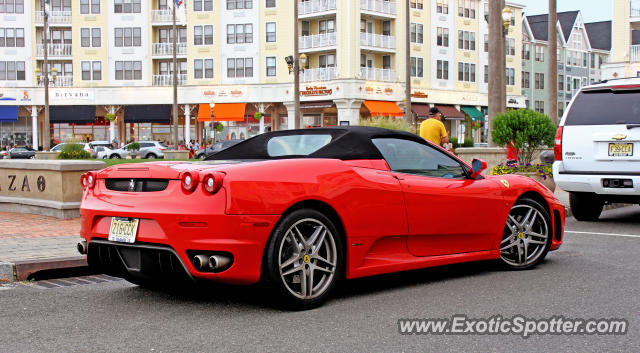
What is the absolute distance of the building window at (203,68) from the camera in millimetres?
58656

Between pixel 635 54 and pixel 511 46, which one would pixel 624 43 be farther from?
pixel 511 46

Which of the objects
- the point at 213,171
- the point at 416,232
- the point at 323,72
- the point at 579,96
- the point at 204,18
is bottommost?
the point at 416,232

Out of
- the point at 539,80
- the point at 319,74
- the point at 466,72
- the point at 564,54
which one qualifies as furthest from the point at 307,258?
the point at 564,54

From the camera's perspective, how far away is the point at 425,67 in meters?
59.7

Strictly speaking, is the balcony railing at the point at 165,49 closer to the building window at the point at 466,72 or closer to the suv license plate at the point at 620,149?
the building window at the point at 466,72

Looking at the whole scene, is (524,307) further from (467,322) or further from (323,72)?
(323,72)

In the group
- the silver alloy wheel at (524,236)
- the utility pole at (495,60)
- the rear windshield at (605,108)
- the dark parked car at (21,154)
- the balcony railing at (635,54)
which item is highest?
the balcony railing at (635,54)

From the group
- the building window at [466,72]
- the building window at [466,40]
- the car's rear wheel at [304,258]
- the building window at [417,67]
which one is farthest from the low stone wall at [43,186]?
the building window at [466,40]

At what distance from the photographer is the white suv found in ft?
32.8

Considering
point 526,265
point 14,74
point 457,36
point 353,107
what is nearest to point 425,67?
point 457,36

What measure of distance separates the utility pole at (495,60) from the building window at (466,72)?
46.0m

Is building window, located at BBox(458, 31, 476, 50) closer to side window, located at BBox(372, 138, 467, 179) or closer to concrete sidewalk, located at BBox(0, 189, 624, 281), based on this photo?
concrete sidewalk, located at BBox(0, 189, 624, 281)

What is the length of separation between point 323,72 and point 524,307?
50.8 meters

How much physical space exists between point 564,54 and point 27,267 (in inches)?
2947
